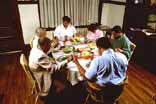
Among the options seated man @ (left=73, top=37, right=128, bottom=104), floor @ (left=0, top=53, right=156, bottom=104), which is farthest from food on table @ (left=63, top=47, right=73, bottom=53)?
floor @ (left=0, top=53, right=156, bottom=104)

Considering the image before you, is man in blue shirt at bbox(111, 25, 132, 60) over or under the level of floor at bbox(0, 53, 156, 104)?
over

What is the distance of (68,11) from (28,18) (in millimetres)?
1072

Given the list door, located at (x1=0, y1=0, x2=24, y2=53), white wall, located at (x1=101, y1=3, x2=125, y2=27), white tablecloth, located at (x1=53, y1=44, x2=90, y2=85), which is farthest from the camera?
white wall, located at (x1=101, y1=3, x2=125, y2=27)

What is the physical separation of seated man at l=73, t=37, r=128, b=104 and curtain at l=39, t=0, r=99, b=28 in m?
2.87

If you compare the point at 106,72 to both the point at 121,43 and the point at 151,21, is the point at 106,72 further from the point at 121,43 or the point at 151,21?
the point at 151,21

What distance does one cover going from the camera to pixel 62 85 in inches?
94.9

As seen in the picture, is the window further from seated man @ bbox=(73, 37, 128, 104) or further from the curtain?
seated man @ bbox=(73, 37, 128, 104)

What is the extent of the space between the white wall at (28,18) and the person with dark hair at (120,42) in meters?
2.55

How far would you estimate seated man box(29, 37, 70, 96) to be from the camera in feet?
7.10

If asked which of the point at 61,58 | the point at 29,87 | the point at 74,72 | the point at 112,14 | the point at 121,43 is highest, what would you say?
the point at 112,14

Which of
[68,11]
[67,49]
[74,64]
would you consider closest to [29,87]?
[67,49]

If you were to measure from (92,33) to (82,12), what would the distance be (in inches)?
65.9

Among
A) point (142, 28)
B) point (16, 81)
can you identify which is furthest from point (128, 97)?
point (16, 81)

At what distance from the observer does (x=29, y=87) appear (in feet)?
10.4
